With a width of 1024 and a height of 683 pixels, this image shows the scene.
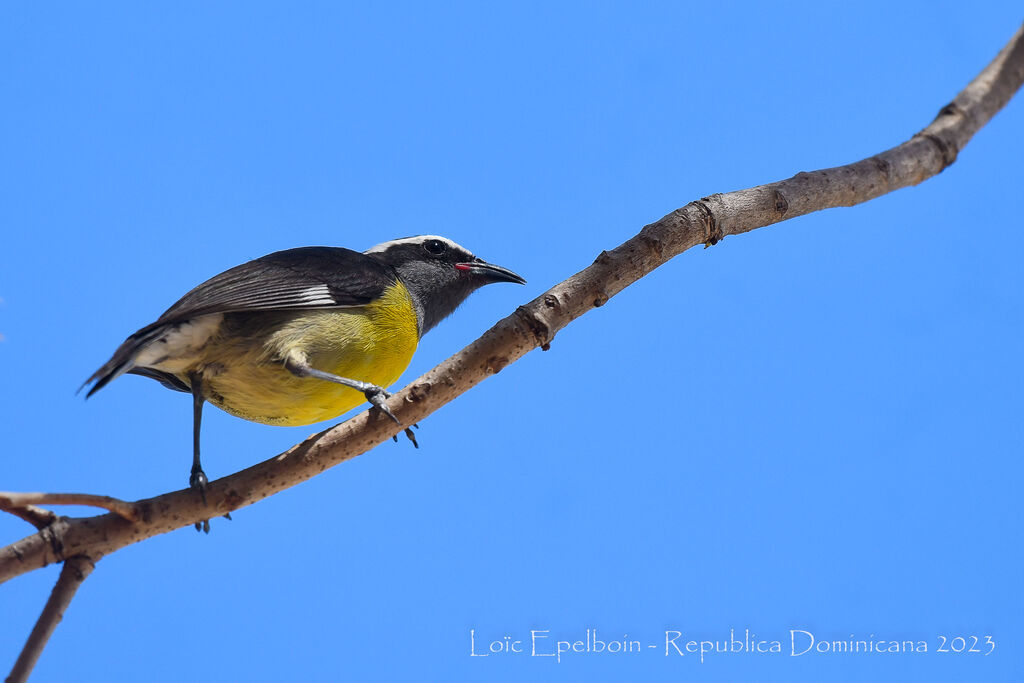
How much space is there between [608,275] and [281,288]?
1.84 metres

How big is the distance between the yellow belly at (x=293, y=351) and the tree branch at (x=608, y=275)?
0.59 meters

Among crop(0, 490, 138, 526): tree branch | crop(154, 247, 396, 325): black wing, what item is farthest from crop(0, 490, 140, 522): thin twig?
crop(154, 247, 396, 325): black wing

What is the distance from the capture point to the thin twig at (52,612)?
3291 millimetres

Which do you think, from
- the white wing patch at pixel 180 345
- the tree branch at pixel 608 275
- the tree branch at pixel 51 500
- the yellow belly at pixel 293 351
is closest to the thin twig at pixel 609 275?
the tree branch at pixel 608 275

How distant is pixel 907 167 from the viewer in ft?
12.9

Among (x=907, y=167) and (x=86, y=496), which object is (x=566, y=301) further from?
(x=86, y=496)

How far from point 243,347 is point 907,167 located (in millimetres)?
3339

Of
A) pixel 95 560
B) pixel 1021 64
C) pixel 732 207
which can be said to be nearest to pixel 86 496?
pixel 95 560

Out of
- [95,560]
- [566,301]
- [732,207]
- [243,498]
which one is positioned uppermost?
[732,207]

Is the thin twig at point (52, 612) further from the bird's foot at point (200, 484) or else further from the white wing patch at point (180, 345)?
the white wing patch at point (180, 345)

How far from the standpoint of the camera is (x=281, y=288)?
4.62 meters

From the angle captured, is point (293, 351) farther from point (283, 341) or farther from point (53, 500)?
point (53, 500)

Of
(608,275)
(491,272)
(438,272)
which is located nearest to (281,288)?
(438,272)

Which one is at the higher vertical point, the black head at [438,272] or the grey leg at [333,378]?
the black head at [438,272]
